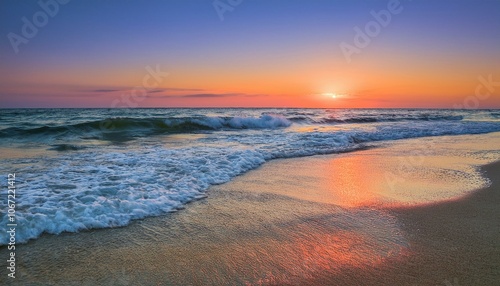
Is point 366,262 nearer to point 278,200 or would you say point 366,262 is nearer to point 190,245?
point 190,245

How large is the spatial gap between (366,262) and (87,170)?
19.5ft

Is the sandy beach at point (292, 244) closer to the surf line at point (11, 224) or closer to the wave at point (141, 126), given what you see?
the surf line at point (11, 224)

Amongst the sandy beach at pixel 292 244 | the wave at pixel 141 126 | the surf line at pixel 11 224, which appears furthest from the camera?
the wave at pixel 141 126

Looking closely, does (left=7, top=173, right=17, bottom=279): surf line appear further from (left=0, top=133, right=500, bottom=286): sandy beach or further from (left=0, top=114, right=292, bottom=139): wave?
(left=0, top=114, right=292, bottom=139): wave

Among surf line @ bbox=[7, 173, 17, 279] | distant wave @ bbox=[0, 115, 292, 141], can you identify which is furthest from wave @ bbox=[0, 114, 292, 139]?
surf line @ bbox=[7, 173, 17, 279]

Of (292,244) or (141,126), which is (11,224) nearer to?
(292,244)

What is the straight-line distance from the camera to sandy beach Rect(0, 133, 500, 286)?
2.88m

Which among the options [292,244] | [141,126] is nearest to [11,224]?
[292,244]

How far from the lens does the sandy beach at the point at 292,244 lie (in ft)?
9.44

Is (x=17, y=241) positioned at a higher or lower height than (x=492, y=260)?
lower

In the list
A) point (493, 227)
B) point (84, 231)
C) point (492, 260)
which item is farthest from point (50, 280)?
point (493, 227)

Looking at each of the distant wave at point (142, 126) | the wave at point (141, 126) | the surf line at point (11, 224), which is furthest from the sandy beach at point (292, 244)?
the distant wave at point (142, 126)

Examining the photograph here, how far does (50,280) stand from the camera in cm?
282

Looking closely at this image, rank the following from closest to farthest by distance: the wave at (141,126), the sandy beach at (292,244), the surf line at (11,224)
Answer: the sandy beach at (292,244) < the surf line at (11,224) < the wave at (141,126)
